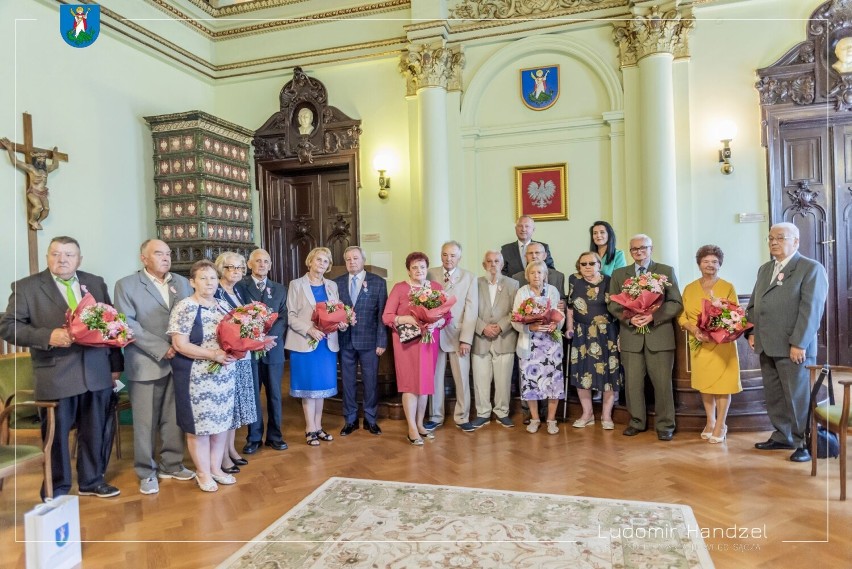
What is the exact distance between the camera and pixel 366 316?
15.8 ft

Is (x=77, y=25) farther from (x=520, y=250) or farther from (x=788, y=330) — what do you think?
(x=788, y=330)

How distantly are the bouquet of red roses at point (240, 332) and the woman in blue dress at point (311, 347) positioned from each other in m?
0.88

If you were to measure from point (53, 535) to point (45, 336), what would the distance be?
4.13 ft

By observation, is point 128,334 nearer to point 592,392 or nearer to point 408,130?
point 592,392

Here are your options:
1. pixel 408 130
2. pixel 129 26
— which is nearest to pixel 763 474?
pixel 408 130

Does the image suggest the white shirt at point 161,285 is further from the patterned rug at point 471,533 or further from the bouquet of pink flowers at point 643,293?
the bouquet of pink flowers at point 643,293

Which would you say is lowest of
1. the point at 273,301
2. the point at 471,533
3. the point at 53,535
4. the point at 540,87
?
the point at 471,533

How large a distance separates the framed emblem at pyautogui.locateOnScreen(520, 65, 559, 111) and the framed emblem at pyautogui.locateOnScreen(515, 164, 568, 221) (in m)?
0.81

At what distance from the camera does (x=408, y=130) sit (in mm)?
7625

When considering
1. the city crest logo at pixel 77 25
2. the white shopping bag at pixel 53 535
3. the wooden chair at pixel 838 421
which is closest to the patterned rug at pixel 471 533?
the white shopping bag at pixel 53 535

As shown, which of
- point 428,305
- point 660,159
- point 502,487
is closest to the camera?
point 502,487

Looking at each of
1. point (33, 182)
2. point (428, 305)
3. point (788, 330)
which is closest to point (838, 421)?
point (788, 330)

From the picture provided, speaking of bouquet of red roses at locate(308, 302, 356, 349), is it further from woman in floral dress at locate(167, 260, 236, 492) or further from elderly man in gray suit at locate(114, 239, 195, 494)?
elderly man in gray suit at locate(114, 239, 195, 494)

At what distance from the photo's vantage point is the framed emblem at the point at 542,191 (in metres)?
7.11
